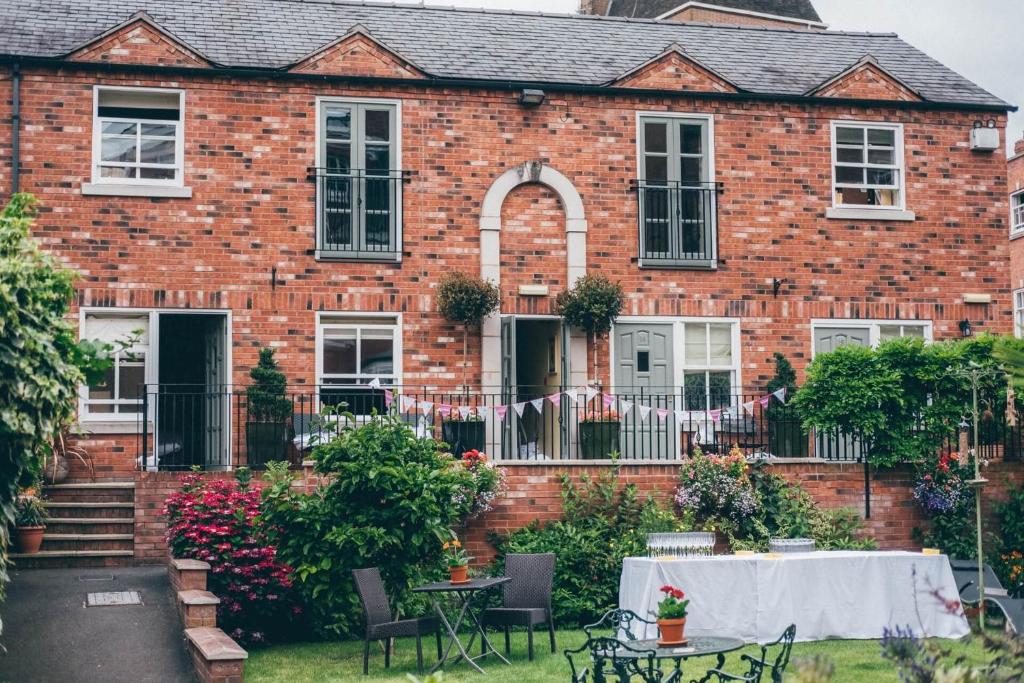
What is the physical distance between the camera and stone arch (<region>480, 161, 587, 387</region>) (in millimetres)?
16906

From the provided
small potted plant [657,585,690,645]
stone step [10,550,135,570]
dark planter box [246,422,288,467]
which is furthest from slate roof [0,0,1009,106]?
small potted plant [657,585,690,645]

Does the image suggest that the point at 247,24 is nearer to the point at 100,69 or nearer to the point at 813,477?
the point at 100,69

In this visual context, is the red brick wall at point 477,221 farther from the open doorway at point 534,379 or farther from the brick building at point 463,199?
the open doorway at point 534,379

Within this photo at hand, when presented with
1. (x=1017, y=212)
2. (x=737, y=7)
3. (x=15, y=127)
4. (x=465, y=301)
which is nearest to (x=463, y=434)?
(x=465, y=301)

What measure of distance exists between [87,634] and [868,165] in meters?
12.1

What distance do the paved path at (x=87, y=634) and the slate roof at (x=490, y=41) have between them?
22.8 ft

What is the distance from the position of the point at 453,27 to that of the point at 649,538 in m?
8.63

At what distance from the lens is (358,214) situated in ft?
55.5

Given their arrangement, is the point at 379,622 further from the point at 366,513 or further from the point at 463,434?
the point at 463,434

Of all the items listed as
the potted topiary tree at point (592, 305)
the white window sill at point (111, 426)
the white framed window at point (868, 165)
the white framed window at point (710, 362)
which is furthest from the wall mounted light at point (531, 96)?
the white window sill at point (111, 426)

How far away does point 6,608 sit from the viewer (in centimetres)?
1173

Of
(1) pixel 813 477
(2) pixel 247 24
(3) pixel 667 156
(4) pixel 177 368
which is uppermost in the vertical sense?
(2) pixel 247 24

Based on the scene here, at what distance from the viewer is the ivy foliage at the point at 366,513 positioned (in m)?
11.6

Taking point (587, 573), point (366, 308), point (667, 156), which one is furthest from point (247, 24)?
point (587, 573)
